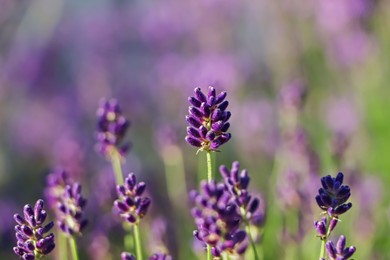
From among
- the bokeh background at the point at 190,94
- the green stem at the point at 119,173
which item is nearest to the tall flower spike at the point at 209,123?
the green stem at the point at 119,173

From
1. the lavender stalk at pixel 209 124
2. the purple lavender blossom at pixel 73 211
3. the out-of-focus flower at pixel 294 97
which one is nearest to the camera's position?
the lavender stalk at pixel 209 124

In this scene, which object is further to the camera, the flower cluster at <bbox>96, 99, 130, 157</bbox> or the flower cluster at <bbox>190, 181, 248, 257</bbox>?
the flower cluster at <bbox>96, 99, 130, 157</bbox>

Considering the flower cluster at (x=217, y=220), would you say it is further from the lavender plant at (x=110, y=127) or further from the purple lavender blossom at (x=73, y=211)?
the lavender plant at (x=110, y=127)

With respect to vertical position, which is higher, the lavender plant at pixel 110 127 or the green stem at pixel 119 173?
the lavender plant at pixel 110 127

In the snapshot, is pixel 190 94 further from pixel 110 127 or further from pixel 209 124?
pixel 209 124

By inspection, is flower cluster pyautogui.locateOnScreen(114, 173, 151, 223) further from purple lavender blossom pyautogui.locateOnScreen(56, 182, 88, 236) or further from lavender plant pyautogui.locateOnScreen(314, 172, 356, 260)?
lavender plant pyautogui.locateOnScreen(314, 172, 356, 260)

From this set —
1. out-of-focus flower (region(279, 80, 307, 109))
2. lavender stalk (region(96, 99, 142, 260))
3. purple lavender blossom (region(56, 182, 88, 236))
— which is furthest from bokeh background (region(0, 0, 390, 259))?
purple lavender blossom (region(56, 182, 88, 236))

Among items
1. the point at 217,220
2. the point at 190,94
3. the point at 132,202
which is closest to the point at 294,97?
the point at 132,202
